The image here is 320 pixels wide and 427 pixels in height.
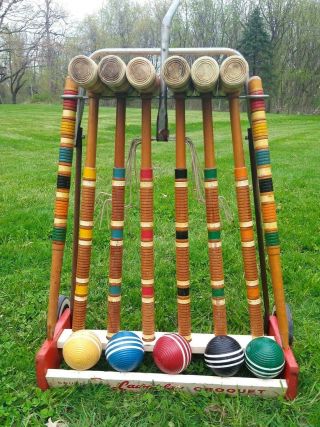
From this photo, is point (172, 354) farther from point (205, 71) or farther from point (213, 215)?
point (205, 71)

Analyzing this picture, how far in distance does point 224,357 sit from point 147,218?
834 mm

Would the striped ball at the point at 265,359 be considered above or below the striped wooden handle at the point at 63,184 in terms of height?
below

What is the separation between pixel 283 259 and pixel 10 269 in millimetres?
2385

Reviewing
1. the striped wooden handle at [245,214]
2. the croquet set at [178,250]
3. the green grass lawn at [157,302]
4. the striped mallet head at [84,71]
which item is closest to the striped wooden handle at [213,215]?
the croquet set at [178,250]

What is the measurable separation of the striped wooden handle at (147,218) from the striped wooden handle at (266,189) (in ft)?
1.82

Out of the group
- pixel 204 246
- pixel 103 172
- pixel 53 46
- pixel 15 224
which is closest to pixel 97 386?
pixel 204 246

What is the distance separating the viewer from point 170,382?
237 centimetres

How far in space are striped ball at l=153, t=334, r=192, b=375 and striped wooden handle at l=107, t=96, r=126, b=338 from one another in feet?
1.04

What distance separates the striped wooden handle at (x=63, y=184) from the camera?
2412 mm

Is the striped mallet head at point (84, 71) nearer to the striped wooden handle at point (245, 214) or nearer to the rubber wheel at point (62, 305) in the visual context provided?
the striped wooden handle at point (245, 214)

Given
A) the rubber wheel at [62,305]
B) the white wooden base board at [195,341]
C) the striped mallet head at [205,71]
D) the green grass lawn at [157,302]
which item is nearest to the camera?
the striped mallet head at [205,71]

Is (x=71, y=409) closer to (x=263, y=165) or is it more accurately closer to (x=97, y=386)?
(x=97, y=386)

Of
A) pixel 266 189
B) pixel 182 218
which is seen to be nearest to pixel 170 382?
pixel 182 218

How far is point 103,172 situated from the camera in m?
8.11
